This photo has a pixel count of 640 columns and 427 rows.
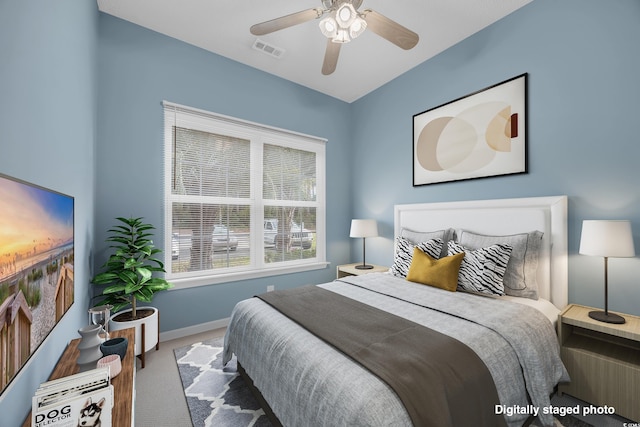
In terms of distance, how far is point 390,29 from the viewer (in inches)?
75.7

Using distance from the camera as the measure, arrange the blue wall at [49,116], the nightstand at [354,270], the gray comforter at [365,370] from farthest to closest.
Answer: the nightstand at [354,270], the gray comforter at [365,370], the blue wall at [49,116]

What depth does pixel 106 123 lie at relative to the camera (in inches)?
96.0

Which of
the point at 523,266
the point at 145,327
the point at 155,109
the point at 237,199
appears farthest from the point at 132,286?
the point at 523,266

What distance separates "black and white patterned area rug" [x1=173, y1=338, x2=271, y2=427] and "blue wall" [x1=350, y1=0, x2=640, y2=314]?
2.55 m

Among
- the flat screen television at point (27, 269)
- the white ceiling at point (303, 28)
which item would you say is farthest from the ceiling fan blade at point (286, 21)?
the flat screen television at point (27, 269)

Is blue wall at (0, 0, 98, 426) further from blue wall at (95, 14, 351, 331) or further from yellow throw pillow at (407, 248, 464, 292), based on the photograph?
yellow throw pillow at (407, 248, 464, 292)

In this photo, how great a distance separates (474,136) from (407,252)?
1.33m

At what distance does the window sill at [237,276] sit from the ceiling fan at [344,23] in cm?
235

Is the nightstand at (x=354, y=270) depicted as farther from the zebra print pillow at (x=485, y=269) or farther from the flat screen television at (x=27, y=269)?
the flat screen television at (x=27, y=269)

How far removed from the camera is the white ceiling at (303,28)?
232cm

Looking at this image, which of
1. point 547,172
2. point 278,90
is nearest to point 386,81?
point 278,90

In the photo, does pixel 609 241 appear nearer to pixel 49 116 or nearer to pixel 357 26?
pixel 357 26

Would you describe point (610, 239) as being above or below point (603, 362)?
above

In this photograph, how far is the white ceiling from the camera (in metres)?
2.32
